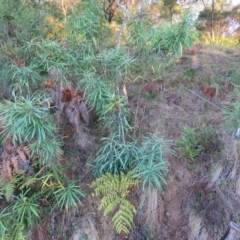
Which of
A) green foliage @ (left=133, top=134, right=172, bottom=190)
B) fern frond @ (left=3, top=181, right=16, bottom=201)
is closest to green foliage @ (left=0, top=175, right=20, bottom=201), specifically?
fern frond @ (left=3, top=181, right=16, bottom=201)

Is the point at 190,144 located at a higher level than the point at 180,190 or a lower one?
higher

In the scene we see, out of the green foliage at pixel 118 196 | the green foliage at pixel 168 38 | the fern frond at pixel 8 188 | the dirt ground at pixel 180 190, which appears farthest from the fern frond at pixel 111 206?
the green foliage at pixel 168 38

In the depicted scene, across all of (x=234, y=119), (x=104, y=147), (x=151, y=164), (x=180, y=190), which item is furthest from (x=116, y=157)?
(x=234, y=119)

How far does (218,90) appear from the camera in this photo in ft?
10.2

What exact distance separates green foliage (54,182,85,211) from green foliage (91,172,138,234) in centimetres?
19

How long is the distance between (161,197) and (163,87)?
144 centimetres

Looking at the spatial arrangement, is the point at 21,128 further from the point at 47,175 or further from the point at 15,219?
the point at 15,219

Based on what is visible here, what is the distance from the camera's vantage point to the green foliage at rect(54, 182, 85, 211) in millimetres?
2199

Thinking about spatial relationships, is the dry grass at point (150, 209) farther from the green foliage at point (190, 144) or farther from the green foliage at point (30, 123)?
Result: the green foliage at point (30, 123)

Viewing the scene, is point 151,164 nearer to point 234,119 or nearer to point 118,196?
point 118,196

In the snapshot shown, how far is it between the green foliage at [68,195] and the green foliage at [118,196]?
195mm

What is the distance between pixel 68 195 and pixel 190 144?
1274 mm

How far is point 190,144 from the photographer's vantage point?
2.54 meters

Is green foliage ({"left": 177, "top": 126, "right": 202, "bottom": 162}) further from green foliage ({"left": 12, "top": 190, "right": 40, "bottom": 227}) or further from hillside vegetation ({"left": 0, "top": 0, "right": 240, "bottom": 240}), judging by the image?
green foliage ({"left": 12, "top": 190, "right": 40, "bottom": 227})
